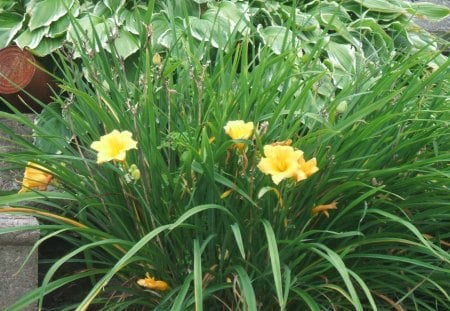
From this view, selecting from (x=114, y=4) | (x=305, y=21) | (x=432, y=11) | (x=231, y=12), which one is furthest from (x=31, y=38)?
(x=432, y=11)

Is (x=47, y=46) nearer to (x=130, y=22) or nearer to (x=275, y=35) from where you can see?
(x=130, y=22)

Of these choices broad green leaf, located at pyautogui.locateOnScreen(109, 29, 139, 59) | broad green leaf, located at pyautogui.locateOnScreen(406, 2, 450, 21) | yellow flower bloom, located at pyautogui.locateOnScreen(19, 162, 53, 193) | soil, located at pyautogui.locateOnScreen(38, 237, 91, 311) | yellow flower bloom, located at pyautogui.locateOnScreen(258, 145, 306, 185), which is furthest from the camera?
broad green leaf, located at pyautogui.locateOnScreen(406, 2, 450, 21)

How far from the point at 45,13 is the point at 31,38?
0.36ft

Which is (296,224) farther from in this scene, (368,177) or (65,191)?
(65,191)

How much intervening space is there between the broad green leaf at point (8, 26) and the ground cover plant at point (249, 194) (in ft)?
2.80

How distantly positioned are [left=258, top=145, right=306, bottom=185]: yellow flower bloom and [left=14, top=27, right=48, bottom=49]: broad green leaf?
137cm

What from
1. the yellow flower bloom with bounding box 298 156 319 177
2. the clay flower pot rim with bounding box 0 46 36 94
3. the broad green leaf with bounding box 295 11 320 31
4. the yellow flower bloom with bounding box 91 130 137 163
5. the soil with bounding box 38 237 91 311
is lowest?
the soil with bounding box 38 237 91 311

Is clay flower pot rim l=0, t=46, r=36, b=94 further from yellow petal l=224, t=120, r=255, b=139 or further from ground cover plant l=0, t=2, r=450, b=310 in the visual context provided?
yellow petal l=224, t=120, r=255, b=139

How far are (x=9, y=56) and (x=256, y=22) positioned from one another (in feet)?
3.10

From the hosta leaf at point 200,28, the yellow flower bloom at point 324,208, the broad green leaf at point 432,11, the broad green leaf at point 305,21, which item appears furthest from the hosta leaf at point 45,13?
the broad green leaf at point 432,11

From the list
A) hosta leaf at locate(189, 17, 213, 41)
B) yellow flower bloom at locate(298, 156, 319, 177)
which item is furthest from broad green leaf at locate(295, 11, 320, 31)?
yellow flower bloom at locate(298, 156, 319, 177)

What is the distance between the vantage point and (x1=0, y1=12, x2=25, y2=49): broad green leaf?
3086mm

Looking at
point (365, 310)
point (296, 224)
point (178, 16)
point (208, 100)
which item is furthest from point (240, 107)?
point (178, 16)

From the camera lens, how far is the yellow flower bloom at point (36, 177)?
7.20ft
